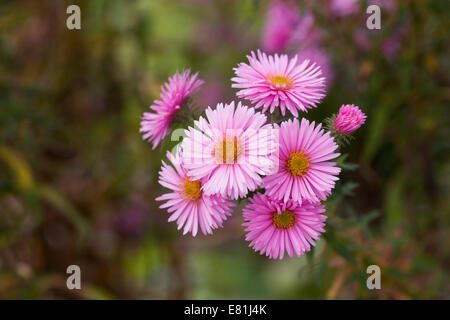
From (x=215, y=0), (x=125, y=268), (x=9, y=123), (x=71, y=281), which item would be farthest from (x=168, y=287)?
(x=215, y=0)

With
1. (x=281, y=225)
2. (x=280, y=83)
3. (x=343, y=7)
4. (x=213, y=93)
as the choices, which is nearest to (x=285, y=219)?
(x=281, y=225)

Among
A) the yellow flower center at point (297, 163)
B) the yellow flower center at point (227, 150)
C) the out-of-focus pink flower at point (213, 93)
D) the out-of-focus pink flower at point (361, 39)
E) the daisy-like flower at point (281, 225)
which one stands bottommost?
the daisy-like flower at point (281, 225)

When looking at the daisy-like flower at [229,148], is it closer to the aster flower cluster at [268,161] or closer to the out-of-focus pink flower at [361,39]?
the aster flower cluster at [268,161]

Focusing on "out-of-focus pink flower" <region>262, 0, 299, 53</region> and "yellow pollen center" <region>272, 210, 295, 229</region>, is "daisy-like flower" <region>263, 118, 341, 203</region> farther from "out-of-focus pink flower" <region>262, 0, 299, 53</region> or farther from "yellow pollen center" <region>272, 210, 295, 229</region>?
"out-of-focus pink flower" <region>262, 0, 299, 53</region>

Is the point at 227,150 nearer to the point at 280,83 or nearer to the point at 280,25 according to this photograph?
the point at 280,83

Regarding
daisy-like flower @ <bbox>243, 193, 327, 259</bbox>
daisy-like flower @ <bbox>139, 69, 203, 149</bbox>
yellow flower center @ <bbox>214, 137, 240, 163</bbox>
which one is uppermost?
daisy-like flower @ <bbox>139, 69, 203, 149</bbox>

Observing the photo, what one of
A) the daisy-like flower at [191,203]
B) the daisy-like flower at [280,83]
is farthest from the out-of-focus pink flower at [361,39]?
the daisy-like flower at [191,203]

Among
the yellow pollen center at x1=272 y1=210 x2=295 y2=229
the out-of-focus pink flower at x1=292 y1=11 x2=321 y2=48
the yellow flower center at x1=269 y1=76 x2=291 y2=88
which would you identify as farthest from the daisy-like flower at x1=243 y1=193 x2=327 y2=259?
the out-of-focus pink flower at x1=292 y1=11 x2=321 y2=48
